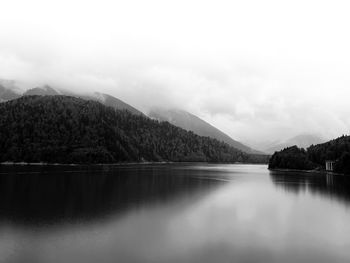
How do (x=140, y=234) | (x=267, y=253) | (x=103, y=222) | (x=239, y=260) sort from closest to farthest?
(x=239, y=260) < (x=267, y=253) < (x=140, y=234) < (x=103, y=222)

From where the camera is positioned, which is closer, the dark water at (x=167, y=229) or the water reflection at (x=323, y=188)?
the dark water at (x=167, y=229)

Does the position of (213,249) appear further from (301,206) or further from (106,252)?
(301,206)

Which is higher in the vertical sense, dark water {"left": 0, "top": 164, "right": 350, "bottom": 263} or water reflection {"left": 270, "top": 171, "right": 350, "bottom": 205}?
water reflection {"left": 270, "top": 171, "right": 350, "bottom": 205}

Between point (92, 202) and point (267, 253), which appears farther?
point (92, 202)

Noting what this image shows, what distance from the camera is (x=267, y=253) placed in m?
40.8

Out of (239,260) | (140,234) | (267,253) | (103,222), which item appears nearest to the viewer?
(239,260)

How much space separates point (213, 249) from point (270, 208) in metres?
36.3

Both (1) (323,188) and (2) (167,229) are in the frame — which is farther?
(1) (323,188)

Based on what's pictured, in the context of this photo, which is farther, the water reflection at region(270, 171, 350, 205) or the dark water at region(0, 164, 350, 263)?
the water reflection at region(270, 171, 350, 205)

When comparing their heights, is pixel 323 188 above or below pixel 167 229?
above

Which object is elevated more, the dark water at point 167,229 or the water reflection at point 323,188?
the water reflection at point 323,188

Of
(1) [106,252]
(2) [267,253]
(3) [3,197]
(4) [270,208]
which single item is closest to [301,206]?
(4) [270,208]

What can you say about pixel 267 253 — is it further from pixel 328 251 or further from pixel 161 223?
pixel 161 223

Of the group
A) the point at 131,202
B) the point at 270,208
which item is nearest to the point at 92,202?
the point at 131,202
